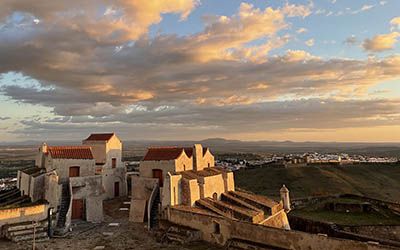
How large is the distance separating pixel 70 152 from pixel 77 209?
16.7 ft

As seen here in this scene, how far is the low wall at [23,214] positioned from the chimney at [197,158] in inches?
523

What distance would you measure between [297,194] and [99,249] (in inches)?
1243

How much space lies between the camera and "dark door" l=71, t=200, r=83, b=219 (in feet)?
91.3

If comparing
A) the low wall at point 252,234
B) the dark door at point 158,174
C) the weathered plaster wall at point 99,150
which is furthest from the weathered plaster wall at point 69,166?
the low wall at point 252,234

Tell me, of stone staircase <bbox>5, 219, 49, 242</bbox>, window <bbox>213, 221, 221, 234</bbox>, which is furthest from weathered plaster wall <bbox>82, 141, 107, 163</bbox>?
window <bbox>213, 221, 221, 234</bbox>

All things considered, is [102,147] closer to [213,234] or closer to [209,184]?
[209,184]

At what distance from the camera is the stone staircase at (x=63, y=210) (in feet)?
78.0

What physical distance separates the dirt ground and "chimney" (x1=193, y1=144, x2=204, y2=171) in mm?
8272

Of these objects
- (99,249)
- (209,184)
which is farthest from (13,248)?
(209,184)

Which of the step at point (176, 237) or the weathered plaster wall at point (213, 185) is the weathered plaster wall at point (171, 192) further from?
the step at point (176, 237)

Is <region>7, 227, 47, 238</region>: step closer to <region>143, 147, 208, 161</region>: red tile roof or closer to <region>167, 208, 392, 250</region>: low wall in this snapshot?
<region>167, 208, 392, 250</region>: low wall

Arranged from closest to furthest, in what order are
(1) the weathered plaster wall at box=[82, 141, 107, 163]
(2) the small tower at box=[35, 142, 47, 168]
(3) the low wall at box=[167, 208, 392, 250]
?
(3) the low wall at box=[167, 208, 392, 250] → (2) the small tower at box=[35, 142, 47, 168] → (1) the weathered plaster wall at box=[82, 141, 107, 163]

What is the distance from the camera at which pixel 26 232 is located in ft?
72.9

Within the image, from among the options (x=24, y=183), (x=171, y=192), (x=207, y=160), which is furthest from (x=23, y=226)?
(x=207, y=160)
